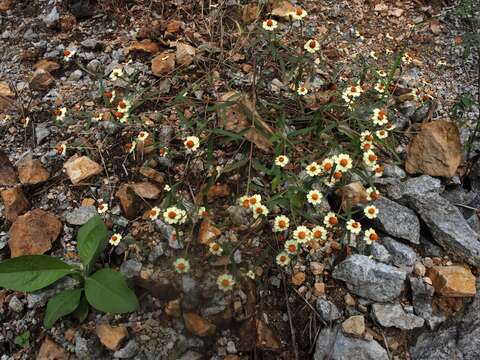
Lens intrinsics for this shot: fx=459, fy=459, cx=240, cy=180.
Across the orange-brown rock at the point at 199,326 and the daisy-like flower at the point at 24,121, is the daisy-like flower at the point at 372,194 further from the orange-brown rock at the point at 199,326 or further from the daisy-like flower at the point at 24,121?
the daisy-like flower at the point at 24,121

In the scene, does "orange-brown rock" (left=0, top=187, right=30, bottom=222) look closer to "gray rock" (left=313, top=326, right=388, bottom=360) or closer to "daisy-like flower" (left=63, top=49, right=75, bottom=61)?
"daisy-like flower" (left=63, top=49, right=75, bottom=61)

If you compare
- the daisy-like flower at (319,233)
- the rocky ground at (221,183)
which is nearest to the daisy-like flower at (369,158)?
the rocky ground at (221,183)

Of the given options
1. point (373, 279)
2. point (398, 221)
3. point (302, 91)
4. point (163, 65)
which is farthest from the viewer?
point (163, 65)

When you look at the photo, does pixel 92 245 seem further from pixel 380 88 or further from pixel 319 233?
pixel 380 88

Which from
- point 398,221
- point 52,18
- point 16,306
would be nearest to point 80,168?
point 16,306

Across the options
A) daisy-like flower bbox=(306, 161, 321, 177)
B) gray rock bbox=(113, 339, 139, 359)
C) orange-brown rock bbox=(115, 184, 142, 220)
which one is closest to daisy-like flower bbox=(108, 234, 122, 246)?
orange-brown rock bbox=(115, 184, 142, 220)

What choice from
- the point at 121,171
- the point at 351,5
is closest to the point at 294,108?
the point at 121,171
